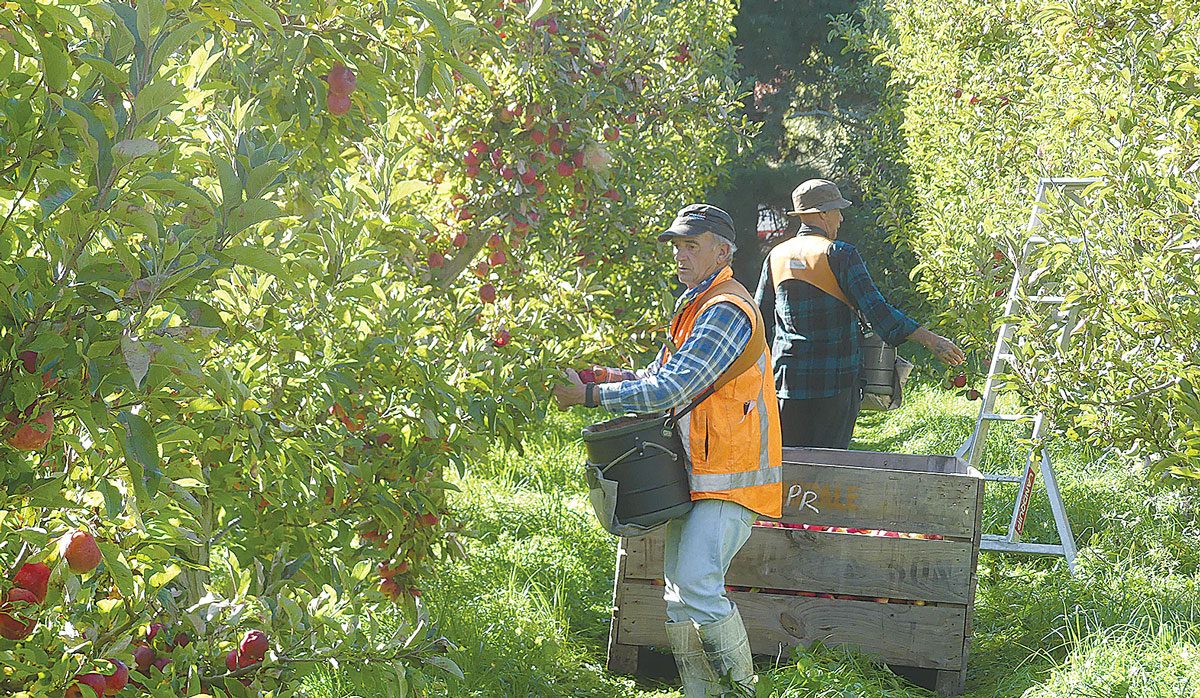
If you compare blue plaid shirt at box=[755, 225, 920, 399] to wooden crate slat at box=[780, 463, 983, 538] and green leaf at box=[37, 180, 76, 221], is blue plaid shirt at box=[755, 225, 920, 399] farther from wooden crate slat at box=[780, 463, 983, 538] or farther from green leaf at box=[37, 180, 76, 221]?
green leaf at box=[37, 180, 76, 221]

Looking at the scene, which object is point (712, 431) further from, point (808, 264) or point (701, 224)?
point (808, 264)

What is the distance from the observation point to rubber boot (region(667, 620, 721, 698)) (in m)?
2.92

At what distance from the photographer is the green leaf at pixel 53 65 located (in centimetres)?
100

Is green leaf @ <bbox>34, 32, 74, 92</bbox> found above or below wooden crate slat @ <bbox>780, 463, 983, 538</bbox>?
above

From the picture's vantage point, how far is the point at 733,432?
2.83 m

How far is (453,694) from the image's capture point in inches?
119

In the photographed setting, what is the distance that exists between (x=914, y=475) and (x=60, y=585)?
262 centimetres

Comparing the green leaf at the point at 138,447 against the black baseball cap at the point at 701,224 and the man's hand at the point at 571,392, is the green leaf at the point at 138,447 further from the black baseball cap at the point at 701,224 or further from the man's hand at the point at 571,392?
the black baseball cap at the point at 701,224

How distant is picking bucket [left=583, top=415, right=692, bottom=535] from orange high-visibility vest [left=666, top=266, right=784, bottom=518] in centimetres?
5

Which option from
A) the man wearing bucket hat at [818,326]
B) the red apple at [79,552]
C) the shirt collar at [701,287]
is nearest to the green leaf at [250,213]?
the red apple at [79,552]

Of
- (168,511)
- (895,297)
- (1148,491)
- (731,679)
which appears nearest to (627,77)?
(731,679)

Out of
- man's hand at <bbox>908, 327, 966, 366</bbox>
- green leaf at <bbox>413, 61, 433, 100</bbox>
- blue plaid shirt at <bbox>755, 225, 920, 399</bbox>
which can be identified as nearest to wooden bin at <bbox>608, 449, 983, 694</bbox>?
man's hand at <bbox>908, 327, 966, 366</bbox>

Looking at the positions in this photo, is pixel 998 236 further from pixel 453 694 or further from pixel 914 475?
pixel 453 694

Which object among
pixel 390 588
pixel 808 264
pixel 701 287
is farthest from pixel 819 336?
pixel 390 588
